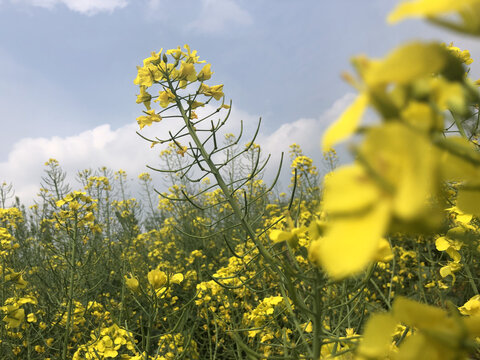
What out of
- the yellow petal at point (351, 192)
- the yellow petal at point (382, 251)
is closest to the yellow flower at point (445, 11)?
the yellow petal at point (351, 192)

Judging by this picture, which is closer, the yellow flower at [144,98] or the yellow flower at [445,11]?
the yellow flower at [445,11]

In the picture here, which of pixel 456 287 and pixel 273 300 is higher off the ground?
pixel 273 300

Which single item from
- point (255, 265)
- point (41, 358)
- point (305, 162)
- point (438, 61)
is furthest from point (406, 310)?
point (305, 162)

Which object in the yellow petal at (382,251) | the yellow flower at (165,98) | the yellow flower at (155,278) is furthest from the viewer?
the yellow flower at (165,98)

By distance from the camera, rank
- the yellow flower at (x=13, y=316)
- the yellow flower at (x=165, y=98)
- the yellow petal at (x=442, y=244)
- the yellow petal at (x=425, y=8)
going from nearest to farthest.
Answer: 1. the yellow petal at (x=425, y=8)
2. the yellow petal at (x=442, y=244)
3. the yellow flower at (x=165, y=98)
4. the yellow flower at (x=13, y=316)

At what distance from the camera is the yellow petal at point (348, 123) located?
0.28 metres

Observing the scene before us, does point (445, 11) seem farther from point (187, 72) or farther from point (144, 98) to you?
point (144, 98)

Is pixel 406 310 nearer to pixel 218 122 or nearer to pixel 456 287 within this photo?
pixel 218 122

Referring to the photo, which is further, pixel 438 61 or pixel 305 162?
pixel 305 162

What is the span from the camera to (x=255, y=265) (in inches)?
146

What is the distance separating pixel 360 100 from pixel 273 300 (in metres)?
1.93

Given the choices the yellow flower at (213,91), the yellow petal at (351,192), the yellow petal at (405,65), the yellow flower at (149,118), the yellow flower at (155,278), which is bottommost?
the yellow petal at (351,192)

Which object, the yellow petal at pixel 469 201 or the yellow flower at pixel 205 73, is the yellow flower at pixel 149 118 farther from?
the yellow petal at pixel 469 201

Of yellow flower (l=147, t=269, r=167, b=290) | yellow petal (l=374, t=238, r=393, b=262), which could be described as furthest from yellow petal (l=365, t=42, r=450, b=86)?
yellow flower (l=147, t=269, r=167, b=290)
